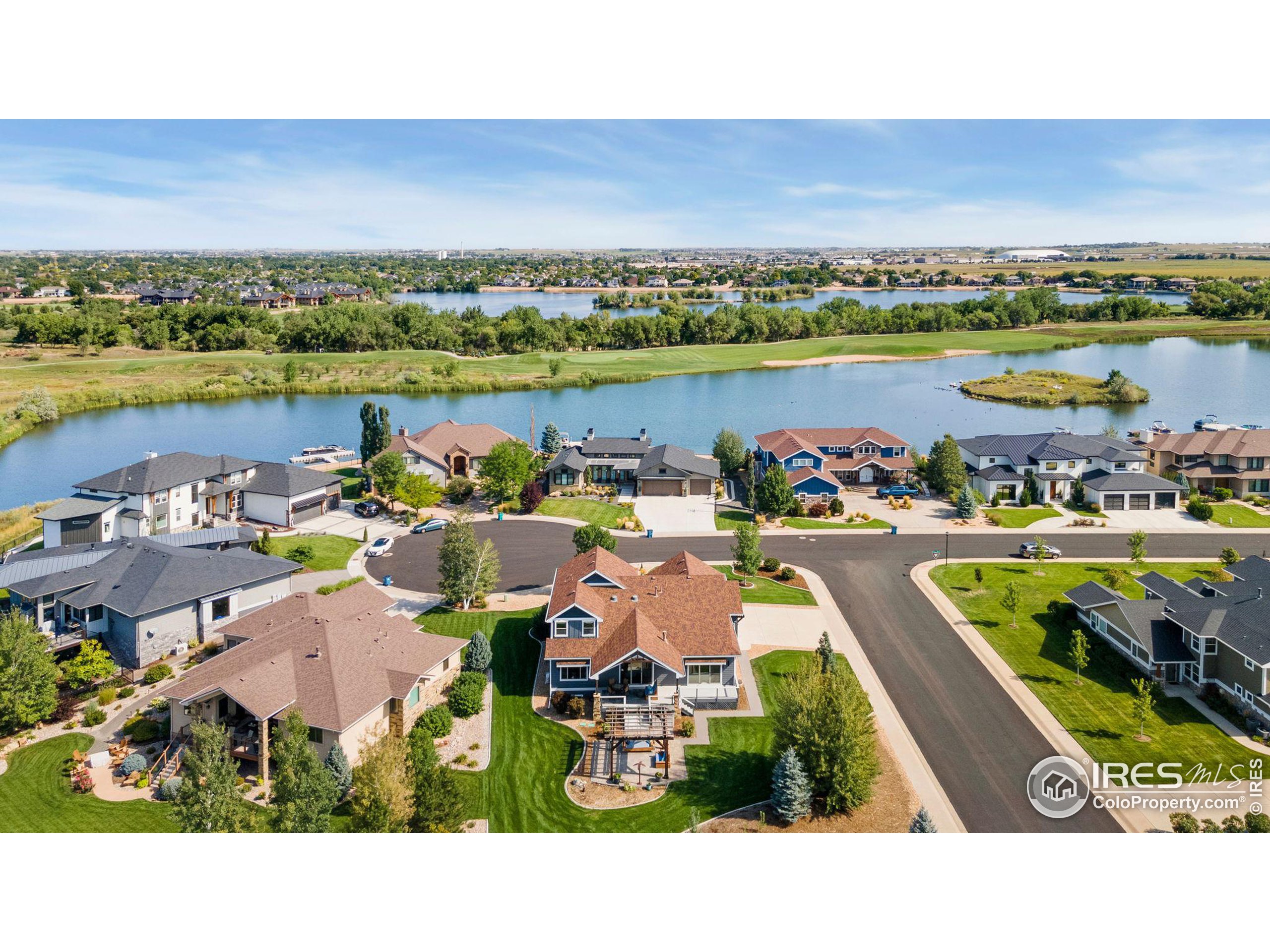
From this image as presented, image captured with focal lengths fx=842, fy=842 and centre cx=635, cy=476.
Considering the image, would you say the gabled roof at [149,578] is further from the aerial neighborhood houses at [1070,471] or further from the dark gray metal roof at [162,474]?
the aerial neighborhood houses at [1070,471]

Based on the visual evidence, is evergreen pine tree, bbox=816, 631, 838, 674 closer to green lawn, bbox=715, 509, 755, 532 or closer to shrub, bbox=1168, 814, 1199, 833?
shrub, bbox=1168, 814, 1199, 833

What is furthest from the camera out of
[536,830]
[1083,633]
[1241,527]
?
[1241,527]

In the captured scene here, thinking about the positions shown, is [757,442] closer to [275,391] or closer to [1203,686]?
[1203,686]

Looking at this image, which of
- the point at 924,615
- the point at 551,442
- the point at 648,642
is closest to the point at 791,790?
the point at 648,642

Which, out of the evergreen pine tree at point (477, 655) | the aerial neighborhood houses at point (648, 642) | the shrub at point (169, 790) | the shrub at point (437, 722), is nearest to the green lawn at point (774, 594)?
the aerial neighborhood houses at point (648, 642)

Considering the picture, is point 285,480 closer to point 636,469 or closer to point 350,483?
point 350,483

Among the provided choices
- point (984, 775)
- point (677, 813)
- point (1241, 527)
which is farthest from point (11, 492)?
point (1241, 527)

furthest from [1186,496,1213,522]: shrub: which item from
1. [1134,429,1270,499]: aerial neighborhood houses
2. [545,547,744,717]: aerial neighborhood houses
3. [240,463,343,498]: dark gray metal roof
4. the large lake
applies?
[240,463,343,498]: dark gray metal roof

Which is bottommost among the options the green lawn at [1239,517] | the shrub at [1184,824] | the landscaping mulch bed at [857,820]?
the landscaping mulch bed at [857,820]
